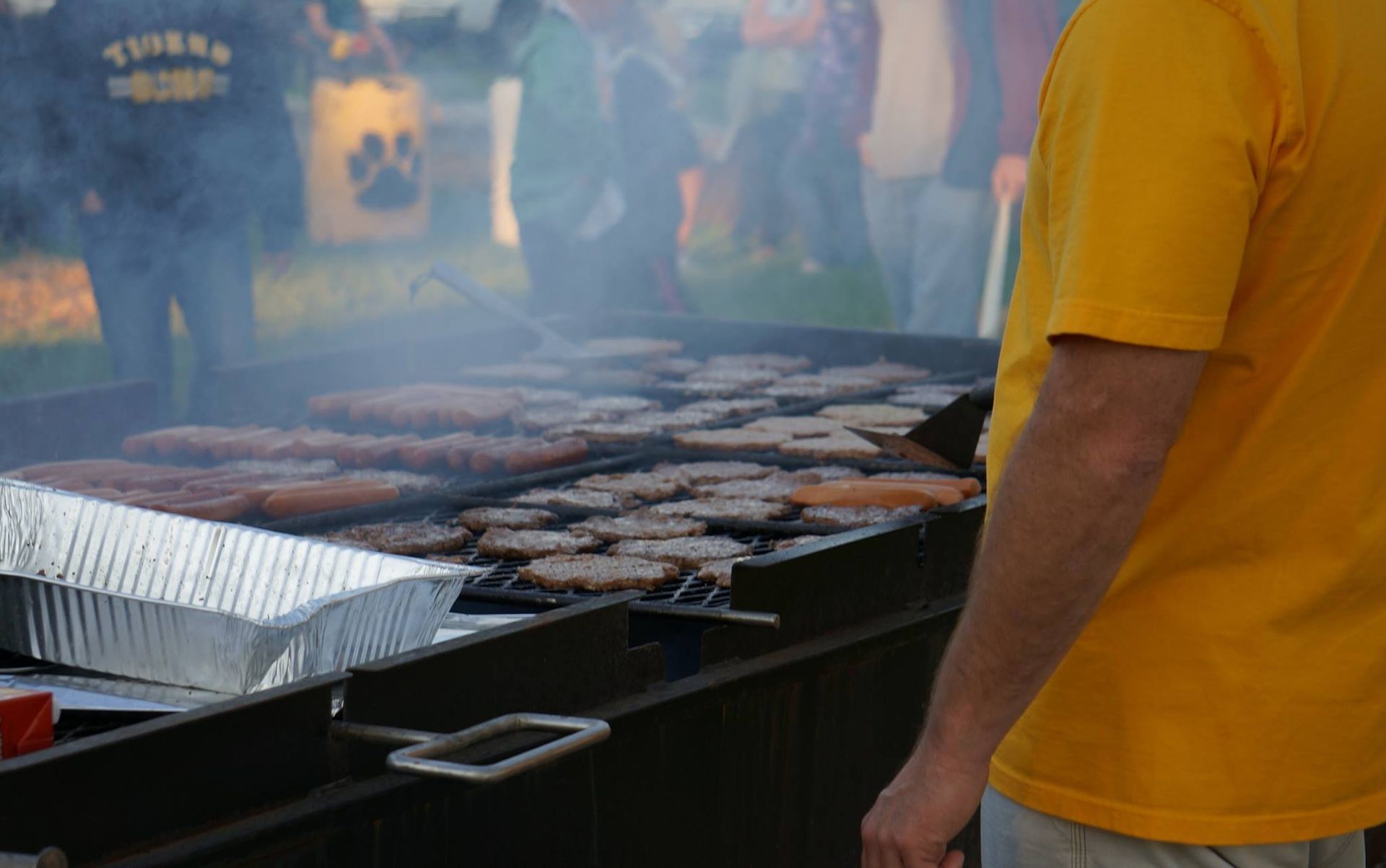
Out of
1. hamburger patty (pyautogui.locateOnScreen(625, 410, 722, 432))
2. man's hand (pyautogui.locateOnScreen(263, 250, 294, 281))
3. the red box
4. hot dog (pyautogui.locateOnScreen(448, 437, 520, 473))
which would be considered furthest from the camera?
man's hand (pyautogui.locateOnScreen(263, 250, 294, 281))

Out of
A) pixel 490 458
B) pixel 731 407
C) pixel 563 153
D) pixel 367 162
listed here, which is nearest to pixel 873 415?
pixel 731 407

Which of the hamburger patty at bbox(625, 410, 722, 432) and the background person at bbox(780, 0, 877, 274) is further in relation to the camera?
the background person at bbox(780, 0, 877, 274)

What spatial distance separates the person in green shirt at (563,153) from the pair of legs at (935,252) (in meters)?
2.78

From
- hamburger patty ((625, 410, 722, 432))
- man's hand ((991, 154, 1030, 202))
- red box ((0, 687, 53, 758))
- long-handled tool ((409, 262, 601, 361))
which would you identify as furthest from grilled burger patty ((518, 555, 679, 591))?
man's hand ((991, 154, 1030, 202))

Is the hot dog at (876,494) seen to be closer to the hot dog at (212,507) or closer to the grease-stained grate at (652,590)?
the grease-stained grate at (652,590)

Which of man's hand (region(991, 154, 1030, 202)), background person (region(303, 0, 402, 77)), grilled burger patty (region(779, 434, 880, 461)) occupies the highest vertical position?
background person (region(303, 0, 402, 77))

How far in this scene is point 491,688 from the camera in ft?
7.62

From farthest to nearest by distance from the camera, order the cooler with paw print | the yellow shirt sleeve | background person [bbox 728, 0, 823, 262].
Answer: background person [bbox 728, 0, 823, 262]
the cooler with paw print
the yellow shirt sleeve

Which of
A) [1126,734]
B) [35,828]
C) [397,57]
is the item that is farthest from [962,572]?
[397,57]

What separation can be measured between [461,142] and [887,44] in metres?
5.30

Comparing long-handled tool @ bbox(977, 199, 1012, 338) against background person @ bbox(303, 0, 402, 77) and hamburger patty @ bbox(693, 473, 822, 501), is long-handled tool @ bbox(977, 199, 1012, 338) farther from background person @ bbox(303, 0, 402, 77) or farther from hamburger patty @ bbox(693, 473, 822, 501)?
hamburger patty @ bbox(693, 473, 822, 501)

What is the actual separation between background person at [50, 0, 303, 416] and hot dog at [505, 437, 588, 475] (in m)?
3.03

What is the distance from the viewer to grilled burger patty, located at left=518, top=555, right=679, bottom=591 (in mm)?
3244

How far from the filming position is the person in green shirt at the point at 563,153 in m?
10.1
